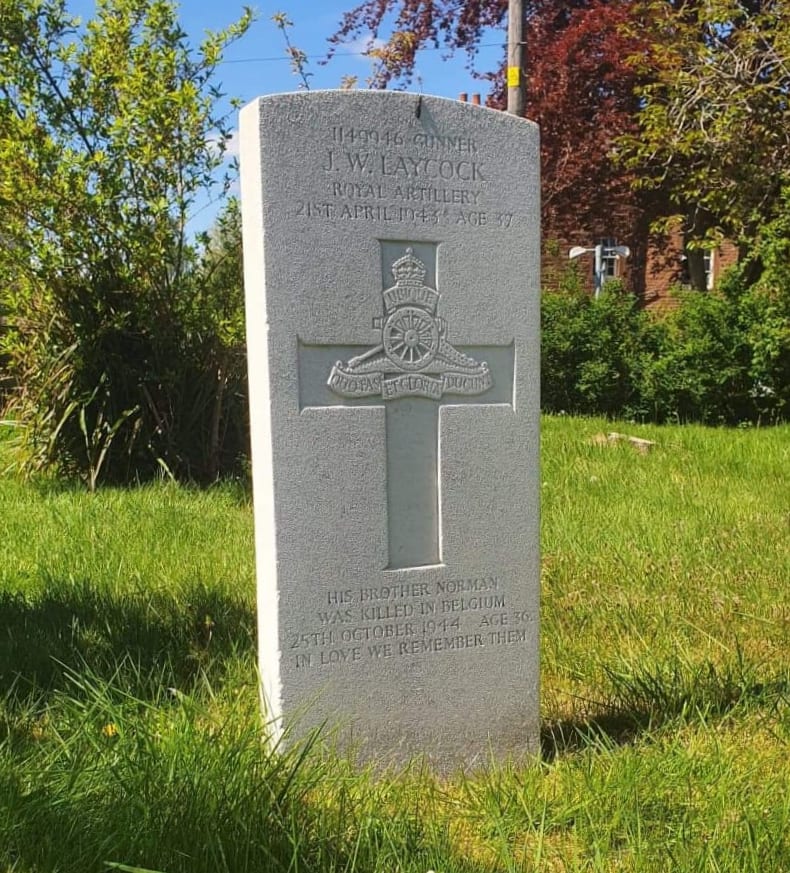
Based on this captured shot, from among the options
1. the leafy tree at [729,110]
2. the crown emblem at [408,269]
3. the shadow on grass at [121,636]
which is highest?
the leafy tree at [729,110]

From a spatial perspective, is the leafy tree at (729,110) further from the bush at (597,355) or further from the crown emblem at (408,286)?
the crown emblem at (408,286)

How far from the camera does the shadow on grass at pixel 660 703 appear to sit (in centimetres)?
312

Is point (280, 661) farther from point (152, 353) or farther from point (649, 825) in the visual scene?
point (152, 353)

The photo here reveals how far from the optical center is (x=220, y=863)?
213cm

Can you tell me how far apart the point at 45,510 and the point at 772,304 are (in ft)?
28.0

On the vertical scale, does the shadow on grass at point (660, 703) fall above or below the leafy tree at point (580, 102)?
below

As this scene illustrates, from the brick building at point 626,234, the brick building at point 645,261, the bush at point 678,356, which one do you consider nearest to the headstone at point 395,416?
the bush at point 678,356

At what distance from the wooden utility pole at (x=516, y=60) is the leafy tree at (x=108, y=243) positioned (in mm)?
3046

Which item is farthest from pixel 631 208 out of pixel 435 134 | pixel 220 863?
pixel 220 863

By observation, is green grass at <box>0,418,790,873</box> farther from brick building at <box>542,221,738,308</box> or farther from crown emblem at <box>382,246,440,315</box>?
brick building at <box>542,221,738,308</box>

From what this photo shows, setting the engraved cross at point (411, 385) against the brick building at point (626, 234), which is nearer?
the engraved cross at point (411, 385)

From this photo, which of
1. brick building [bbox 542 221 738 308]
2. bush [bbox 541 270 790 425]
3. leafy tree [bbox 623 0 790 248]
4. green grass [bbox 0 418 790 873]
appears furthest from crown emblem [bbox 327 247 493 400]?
brick building [bbox 542 221 738 308]

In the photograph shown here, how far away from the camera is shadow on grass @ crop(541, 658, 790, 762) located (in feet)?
10.2

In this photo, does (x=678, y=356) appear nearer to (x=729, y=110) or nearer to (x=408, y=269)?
(x=729, y=110)
